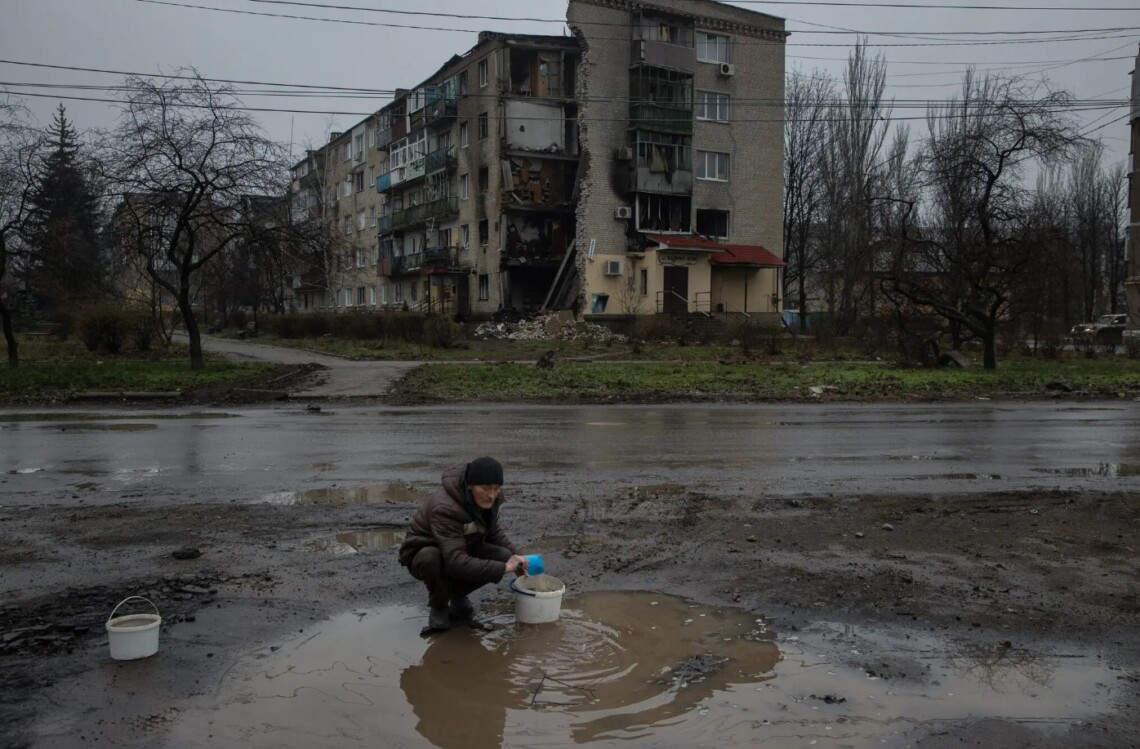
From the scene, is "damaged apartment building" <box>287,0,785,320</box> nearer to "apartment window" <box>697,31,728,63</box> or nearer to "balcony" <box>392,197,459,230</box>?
"apartment window" <box>697,31,728,63</box>

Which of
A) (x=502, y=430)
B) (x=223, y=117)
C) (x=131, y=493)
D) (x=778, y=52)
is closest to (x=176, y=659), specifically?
(x=131, y=493)

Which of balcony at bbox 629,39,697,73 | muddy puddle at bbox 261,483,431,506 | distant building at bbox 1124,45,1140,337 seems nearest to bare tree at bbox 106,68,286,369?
muddy puddle at bbox 261,483,431,506

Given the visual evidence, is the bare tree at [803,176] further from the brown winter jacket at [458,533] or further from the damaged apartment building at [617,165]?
the brown winter jacket at [458,533]

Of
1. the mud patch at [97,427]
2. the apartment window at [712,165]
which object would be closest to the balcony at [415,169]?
the apartment window at [712,165]

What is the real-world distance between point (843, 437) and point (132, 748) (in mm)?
10745

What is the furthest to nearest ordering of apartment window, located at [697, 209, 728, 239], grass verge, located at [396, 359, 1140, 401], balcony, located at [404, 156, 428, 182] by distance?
balcony, located at [404, 156, 428, 182] → apartment window, located at [697, 209, 728, 239] → grass verge, located at [396, 359, 1140, 401]

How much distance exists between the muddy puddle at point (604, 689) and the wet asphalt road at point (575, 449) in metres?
3.68

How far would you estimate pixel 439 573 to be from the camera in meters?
5.36

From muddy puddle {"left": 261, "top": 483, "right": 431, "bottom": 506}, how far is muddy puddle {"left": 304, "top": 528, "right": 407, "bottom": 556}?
3.34 feet

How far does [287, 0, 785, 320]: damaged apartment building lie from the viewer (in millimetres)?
46625

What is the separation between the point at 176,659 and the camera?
16.0 feet

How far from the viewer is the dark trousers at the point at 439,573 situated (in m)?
5.34

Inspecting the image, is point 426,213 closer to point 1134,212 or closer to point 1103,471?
point 1134,212

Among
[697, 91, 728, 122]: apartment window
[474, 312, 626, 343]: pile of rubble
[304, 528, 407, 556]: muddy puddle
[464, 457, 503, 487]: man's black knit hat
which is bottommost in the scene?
[304, 528, 407, 556]: muddy puddle
